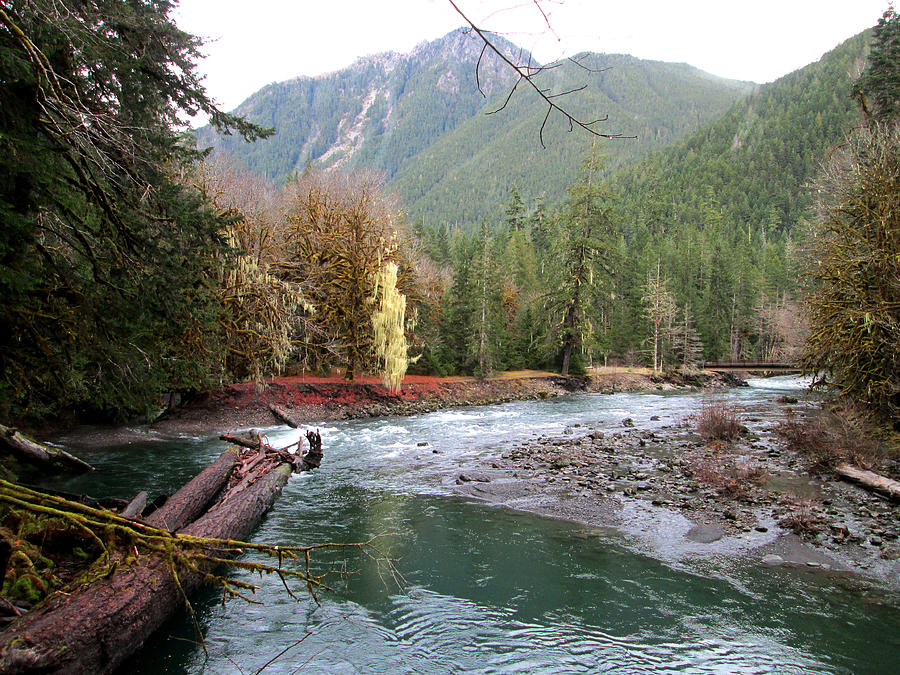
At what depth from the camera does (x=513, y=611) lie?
5809mm

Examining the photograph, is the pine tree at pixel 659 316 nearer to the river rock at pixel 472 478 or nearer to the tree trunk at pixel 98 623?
the river rock at pixel 472 478

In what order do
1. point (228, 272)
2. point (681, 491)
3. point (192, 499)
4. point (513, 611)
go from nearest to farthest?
point (513, 611) → point (192, 499) → point (681, 491) → point (228, 272)

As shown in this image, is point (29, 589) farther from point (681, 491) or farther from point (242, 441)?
point (681, 491)

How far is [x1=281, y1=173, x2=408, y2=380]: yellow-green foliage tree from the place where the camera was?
2462 cm

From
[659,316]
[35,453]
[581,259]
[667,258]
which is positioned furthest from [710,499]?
[667,258]

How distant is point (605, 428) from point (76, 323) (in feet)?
54.1

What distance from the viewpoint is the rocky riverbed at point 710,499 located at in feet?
23.7

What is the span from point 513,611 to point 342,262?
70.5 feet

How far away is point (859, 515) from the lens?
821 cm

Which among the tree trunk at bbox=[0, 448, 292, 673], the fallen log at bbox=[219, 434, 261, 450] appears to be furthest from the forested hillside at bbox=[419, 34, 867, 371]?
the tree trunk at bbox=[0, 448, 292, 673]

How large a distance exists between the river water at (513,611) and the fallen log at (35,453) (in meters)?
1.14

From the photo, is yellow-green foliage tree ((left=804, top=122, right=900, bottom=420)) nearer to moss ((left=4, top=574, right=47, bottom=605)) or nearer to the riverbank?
moss ((left=4, top=574, right=47, bottom=605))

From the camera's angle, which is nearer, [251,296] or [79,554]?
[79,554]

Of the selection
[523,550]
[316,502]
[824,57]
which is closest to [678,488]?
[523,550]
